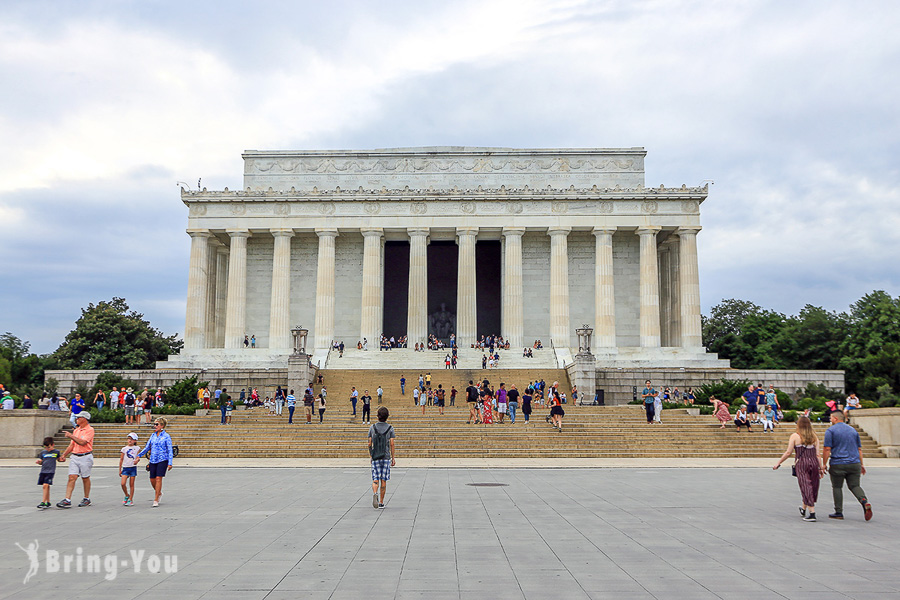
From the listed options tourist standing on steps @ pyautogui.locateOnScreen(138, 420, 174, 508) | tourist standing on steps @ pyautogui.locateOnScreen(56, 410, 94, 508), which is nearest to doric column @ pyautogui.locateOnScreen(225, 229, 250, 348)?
tourist standing on steps @ pyautogui.locateOnScreen(56, 410, 94, 508)

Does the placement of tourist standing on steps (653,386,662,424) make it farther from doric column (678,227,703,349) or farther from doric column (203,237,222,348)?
doric column (203,237,222,348)

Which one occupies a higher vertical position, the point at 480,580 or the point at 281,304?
the point at 281,304

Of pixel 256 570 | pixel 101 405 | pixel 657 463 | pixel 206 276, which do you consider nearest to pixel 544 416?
pixel 657 463

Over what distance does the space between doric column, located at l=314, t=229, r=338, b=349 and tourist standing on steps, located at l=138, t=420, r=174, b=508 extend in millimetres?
43394

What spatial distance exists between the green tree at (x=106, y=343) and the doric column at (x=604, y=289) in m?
39.1

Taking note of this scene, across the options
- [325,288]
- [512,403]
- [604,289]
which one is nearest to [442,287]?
[325,288]

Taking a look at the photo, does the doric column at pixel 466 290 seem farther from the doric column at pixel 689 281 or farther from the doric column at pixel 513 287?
the doric column at pixel 689 281

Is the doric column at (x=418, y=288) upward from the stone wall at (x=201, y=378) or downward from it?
upward

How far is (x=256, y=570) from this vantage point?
28.0 feet

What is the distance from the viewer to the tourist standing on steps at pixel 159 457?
46.4ft

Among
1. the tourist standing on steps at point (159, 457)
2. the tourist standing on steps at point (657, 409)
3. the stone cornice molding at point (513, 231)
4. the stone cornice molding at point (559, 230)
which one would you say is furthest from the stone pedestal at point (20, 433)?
the stone cornice molding at point (559, 230)

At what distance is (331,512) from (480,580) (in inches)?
224

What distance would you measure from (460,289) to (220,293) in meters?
21.9

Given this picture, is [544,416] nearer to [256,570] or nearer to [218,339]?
[256,570]
